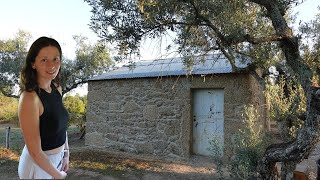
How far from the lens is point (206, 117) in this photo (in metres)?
9.04

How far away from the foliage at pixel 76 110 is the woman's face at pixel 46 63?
13.2 meters

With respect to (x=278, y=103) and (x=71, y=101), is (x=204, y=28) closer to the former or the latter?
(x=278, y=103)

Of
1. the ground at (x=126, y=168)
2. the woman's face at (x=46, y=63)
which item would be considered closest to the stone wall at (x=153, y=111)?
the ground at (x=126, y=168)

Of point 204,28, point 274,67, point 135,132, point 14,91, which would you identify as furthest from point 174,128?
point 14,91

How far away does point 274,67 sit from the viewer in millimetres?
7648

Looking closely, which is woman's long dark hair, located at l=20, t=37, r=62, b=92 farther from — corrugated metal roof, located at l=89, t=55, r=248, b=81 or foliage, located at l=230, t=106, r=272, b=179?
corrugated metal roof, located at l=89, t=55, r=248, b=81

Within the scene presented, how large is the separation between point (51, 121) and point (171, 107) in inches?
304

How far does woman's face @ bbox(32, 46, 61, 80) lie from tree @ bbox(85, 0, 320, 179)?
272cm

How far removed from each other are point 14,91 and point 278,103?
14561 mm

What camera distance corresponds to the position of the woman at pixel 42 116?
5.29 feet

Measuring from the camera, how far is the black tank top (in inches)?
67.8

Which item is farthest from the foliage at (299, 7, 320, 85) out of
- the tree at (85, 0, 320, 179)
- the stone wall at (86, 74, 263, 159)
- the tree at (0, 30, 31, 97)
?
the tree at (0, 30, 31, 97)

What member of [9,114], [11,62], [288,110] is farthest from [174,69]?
[9,114]

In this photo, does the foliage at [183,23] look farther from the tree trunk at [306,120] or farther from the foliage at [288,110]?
the foliage at [288,110]
